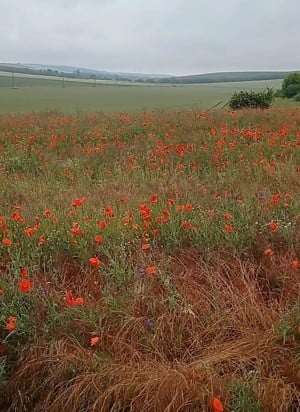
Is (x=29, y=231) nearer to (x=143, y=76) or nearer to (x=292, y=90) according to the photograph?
(x=292, y=90)

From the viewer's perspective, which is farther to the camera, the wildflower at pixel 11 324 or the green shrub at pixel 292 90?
the green shrub at pixel 292 90

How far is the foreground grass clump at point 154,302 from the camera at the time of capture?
179cm

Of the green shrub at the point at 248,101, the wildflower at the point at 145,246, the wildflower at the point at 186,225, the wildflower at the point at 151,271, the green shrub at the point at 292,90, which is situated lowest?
the wildflower at the point at 151,271

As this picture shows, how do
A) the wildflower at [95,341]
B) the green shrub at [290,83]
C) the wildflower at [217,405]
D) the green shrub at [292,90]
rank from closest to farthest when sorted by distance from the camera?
the wildflower at [217,405], the wildflower at [95,341], the green shrub at [292,90], the green shrub at [290,83]

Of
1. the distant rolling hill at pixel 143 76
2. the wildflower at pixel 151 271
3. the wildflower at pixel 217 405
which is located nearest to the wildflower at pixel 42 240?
the wildflower at pixel 151 271

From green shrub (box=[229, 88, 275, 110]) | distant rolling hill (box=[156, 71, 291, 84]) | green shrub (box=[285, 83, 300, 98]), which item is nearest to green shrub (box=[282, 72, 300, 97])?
green shrub (box=[285, 83, 300, 98])

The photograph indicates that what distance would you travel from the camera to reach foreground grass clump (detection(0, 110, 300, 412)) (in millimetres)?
1785

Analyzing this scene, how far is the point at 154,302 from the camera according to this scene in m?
2.20

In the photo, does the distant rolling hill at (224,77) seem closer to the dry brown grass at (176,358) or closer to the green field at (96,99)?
the green field at (96,99)

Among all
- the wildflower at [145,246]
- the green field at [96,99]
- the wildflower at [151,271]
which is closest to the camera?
the wildflower at [151,271]

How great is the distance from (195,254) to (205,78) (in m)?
76.9

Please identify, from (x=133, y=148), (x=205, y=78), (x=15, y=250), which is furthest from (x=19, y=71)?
(x=15, y=250)

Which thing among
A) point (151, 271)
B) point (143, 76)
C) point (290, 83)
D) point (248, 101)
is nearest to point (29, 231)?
point (151, 271)

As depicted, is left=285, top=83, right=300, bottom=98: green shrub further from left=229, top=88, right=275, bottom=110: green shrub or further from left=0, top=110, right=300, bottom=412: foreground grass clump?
left=0, top=110, right=300, bottom=412: foreground grass clump
